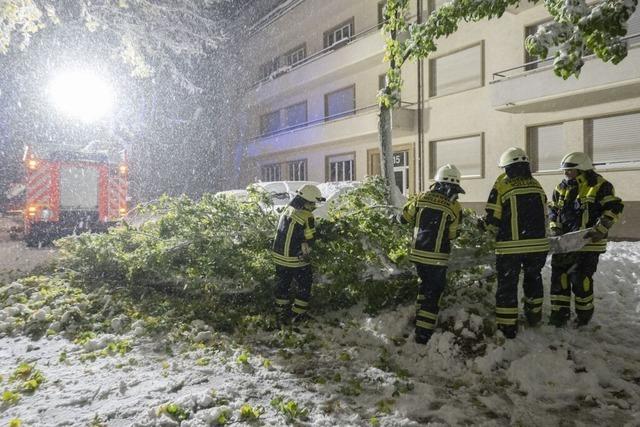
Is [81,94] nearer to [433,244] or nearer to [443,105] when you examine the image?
[443,105]

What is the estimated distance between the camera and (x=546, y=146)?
12.3 meters

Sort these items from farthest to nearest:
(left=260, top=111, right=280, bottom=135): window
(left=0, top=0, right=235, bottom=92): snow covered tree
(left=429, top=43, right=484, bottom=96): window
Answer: (left=260, top=111, right=280, bottom=135): window → (left=429, top=43, right=484, bottom=96): window → (left=0, top=0, right=235, bottom=92): snow covered tree

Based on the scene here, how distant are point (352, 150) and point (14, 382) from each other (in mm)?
15728

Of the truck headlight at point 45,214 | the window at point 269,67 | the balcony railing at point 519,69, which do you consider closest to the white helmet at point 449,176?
the balcony railing at point 519,69

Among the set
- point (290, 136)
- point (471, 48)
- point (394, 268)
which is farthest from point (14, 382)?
point (290, 136)

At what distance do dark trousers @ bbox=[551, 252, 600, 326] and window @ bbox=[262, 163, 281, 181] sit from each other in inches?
765

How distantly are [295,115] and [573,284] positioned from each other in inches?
763

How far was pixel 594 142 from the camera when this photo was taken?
11.4 metres

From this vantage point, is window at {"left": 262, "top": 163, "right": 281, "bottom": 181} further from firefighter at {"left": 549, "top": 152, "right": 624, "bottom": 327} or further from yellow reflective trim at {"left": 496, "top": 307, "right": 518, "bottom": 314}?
yellow reflective trim at {"left": 496, "top": 307, "right": 518, "bottom": 314}

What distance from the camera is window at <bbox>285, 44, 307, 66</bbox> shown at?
2200cm

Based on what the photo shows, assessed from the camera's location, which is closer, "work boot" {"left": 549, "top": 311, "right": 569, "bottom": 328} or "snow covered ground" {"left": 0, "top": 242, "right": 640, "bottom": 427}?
"snow covered ground" {"left": 0, "top": 242, "right": 640, "bottom": 427}

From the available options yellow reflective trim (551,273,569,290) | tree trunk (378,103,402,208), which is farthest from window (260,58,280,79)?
yellow reflective trim (551,273,569,290)

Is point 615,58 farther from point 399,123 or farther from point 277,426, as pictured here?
point 399,123

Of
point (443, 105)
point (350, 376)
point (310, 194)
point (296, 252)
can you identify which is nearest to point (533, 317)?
point (350, 376)
